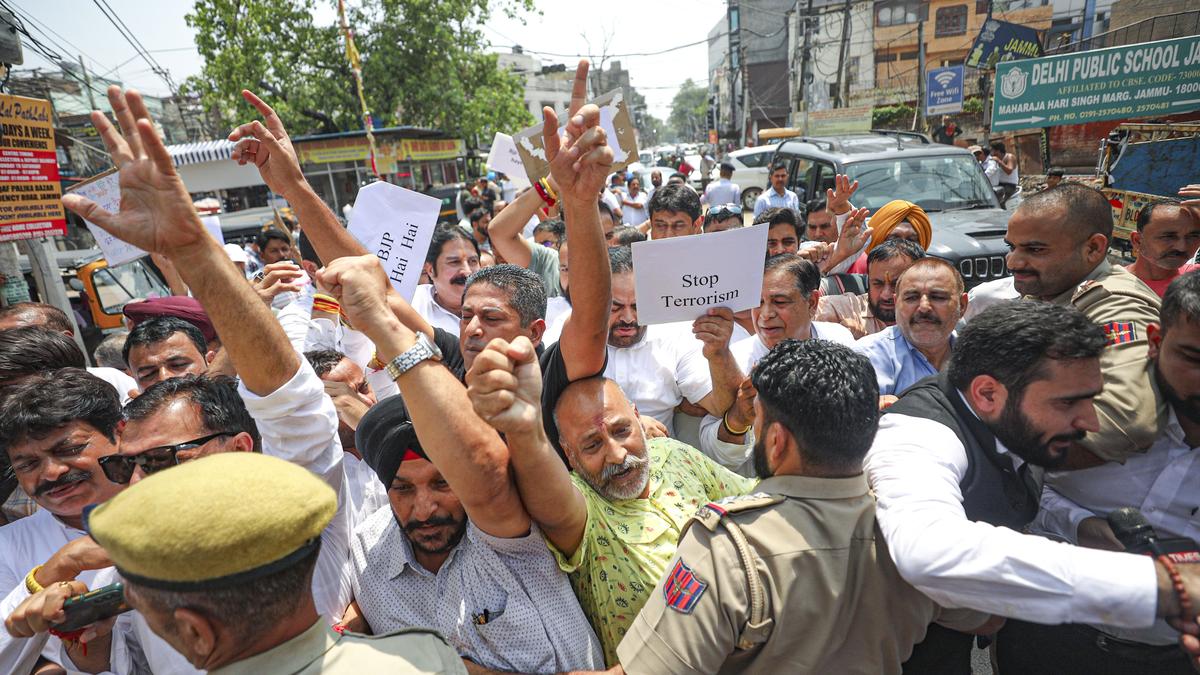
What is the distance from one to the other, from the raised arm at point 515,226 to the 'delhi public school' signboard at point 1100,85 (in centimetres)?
1211

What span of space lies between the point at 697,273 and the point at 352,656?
1.81 metres

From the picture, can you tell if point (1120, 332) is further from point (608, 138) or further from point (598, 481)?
point (608, 138)

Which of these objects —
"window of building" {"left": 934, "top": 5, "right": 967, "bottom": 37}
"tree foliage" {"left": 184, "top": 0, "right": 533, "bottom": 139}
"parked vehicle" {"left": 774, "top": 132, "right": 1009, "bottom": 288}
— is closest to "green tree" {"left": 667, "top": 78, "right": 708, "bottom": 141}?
"window of building" {"left": 934, "top": 5, "right": 967, "bottom": 37}

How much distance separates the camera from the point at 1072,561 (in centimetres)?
129

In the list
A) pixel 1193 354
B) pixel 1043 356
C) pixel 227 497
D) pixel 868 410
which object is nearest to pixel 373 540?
pixel 227 497

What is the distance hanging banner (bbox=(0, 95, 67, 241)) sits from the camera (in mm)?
5070

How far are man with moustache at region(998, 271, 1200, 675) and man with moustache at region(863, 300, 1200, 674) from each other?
198 millimetres

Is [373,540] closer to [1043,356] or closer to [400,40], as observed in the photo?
[1043,356]

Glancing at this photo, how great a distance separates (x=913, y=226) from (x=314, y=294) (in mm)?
4538

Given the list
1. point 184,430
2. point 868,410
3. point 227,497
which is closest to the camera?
point 227,497

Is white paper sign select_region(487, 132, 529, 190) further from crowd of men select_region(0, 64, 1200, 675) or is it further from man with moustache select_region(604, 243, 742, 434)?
crowd of men select_region(0, 64, 1200, 675)

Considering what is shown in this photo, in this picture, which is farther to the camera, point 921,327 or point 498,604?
point 921,327


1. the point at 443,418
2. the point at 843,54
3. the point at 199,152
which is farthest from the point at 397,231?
the point at 199,152

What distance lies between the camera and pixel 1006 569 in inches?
51.3
